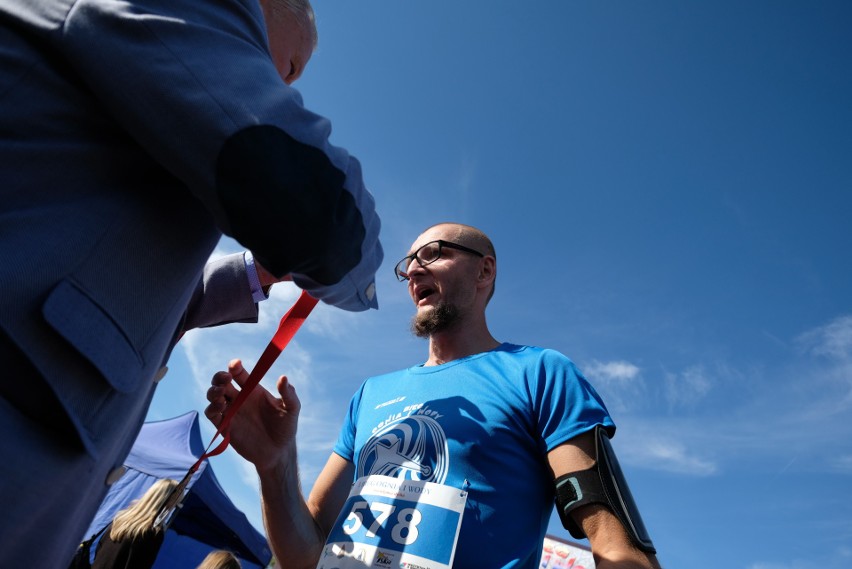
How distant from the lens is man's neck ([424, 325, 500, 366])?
274cm

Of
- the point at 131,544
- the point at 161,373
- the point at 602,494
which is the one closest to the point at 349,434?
the point at 602,494

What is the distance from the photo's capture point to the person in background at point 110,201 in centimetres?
78

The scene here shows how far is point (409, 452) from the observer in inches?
79.7

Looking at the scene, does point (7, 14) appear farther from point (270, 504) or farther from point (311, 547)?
point (311, 547)

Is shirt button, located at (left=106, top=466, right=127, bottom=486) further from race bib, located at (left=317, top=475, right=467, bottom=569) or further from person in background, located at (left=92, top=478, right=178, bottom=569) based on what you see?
person in background, located at (left=92, top=478, right=178, bottom=569)

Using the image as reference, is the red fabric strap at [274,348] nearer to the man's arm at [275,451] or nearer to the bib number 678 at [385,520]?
the man's arm at [275,451]

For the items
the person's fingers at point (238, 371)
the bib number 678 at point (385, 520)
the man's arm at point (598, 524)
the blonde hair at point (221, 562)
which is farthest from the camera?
the blonde hair at point (221, 562)

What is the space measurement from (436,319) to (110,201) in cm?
209

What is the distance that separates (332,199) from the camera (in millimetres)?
954

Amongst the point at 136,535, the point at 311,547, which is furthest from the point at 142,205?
the point at 136,535

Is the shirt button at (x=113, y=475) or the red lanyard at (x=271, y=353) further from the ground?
the red lanyard at (x=271, y=353)

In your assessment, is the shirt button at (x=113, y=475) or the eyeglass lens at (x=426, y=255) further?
the eyeglass lens at (x=426, y=255)

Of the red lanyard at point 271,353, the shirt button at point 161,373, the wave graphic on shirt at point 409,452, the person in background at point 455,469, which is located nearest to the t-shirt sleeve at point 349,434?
the person in background at point 455,469

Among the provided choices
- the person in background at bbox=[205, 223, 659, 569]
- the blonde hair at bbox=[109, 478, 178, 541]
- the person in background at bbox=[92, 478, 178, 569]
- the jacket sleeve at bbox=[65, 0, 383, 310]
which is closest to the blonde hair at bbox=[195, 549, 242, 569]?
the blonde hair at bbox=[109, 478, 178, 541]
